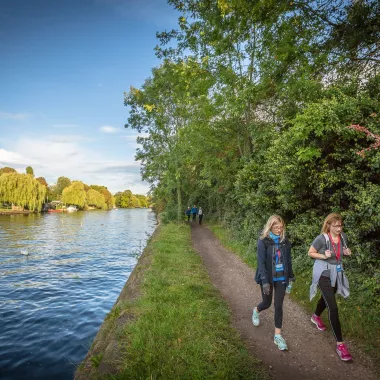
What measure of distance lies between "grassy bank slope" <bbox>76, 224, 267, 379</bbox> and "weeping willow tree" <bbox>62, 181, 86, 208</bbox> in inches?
3371

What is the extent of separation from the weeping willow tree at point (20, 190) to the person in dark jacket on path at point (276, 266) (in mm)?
62266

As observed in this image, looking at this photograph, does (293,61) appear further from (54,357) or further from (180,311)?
(54,357)

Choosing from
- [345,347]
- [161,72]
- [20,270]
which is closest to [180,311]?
[345,347]

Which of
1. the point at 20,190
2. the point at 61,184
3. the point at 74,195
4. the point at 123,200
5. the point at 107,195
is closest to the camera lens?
the point at 20,190

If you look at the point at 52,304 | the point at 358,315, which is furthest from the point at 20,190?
the point at 358,315

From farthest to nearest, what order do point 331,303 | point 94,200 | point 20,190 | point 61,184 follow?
point 61,184, point 94,200, point 20,190, point 331,303

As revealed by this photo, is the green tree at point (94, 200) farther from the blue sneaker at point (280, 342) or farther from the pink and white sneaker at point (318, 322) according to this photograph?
the blue sneaker at point (280, 342)

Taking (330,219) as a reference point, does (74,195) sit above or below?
above

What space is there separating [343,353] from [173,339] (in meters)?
2.57

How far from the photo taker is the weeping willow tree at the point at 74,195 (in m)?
84.1

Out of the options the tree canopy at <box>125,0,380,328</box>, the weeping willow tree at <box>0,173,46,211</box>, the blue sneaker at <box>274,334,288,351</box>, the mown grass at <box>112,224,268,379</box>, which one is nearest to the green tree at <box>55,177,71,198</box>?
the weeping willow tree at <box>0,173,46,211</box>

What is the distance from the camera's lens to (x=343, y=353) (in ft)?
13.0

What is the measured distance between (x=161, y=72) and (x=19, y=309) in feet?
60.9

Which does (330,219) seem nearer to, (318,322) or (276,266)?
(276,266)
